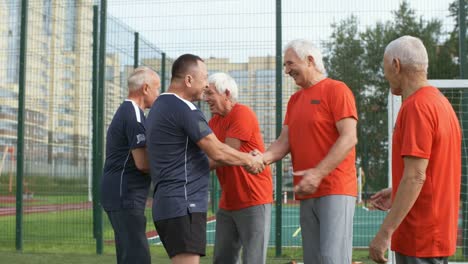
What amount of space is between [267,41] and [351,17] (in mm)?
1223

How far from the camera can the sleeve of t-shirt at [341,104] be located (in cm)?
394

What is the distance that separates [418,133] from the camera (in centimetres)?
286

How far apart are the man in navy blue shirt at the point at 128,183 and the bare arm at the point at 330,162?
4.16 ft

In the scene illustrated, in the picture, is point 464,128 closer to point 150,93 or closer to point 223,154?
point 150,93

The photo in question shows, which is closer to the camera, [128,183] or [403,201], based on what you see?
[403,201]

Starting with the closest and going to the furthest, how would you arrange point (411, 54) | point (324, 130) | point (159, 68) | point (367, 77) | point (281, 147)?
point (411, 54) → point (324, 130) → point (281, 147) → point (367, 77) → point (159, 68)

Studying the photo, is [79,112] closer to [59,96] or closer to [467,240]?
[59,96]

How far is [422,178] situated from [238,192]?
238 centimetres

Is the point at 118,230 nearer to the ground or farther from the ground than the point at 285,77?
nearer to the ground

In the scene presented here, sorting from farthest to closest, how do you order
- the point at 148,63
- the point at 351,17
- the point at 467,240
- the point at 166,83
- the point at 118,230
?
the point at 166,83
the point at 148,63
the point at 351,17
the point at 467,240
the point at 118,230

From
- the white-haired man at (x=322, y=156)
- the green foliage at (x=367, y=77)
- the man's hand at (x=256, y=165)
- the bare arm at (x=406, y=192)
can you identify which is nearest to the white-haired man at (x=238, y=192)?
the man's hand at (x=256, y=165)

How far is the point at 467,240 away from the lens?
829 centimetres

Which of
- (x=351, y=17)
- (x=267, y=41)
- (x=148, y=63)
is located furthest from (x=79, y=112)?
(x=351, y=17)

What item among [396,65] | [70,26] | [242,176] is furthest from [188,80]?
[70,26]
